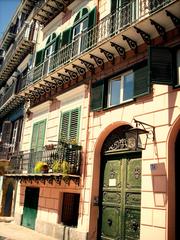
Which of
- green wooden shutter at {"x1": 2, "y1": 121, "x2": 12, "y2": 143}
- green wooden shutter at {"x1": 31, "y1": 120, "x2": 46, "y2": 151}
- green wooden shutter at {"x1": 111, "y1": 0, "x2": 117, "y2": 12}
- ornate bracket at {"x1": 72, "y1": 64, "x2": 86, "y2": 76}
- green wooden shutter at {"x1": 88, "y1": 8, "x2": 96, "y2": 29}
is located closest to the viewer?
green wooden shutter at {"x1": 111, "y1": 0, "x2": 117, "y2": 12}

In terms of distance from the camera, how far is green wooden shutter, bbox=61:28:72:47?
14.4 metres

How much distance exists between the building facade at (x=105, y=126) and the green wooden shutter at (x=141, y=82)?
0.03 m

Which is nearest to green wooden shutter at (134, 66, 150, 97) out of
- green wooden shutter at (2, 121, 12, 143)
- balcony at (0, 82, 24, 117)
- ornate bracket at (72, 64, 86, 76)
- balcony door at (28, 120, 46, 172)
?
ornate bracket at (72, 64, 86, 76)

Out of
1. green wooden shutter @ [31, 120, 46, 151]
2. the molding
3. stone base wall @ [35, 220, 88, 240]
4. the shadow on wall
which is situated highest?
the molding

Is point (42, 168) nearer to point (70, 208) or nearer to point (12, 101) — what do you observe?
point (70, 208)

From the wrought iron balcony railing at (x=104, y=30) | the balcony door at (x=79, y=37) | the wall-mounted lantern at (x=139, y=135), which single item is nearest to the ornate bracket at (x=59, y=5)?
the balcony door at (x=79, y=37)

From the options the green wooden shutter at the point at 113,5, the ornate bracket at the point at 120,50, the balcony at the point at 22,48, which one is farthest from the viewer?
the balcony at the point at 22,48

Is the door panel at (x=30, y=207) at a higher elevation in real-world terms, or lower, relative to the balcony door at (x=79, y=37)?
lower

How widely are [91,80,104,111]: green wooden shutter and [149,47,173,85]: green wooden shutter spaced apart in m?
2.86

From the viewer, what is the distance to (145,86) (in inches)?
361

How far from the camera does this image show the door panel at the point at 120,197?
9195 mm

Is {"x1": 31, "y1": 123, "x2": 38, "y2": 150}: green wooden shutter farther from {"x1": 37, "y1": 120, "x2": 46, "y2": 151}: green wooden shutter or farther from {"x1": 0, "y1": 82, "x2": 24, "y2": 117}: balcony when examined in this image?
{"x1": 0, "y1": 82, "x2": 24, "y2": 117}: balcony

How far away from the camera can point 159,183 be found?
8172 mm

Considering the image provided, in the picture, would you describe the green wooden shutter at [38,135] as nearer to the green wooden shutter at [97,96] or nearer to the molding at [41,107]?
the molding at [41,107]
